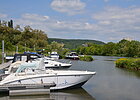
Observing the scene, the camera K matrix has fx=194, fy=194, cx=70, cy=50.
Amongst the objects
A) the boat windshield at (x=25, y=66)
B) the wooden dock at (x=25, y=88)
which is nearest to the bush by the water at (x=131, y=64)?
the boat windshield at (x=25, y=66)

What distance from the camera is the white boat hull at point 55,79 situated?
32.9 ft

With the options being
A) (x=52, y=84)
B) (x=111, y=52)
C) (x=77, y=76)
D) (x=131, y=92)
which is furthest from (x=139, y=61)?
(x=111, y=52)

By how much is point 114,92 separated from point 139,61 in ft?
40.0

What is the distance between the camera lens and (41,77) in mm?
10203

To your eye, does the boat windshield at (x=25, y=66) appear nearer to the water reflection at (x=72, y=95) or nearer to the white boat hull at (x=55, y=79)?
the white boat hull at (x=55, y=79)

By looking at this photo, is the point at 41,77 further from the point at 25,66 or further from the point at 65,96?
the point at 65,96

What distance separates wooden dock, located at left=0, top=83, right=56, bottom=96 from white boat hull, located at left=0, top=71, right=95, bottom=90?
0.27 metres

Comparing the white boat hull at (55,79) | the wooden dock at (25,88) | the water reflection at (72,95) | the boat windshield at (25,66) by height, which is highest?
the boat windshield at (25,66)

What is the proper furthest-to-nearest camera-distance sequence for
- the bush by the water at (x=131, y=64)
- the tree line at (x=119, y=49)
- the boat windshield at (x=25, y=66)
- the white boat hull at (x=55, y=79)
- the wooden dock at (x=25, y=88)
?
the tree line at (x=119, y=49), the bush by the water at (x=131, y=64), the boat windshield at (x=25, y=66), the white boat hull at (x=55, y=79), the wooden dock at (x=25, y=88)

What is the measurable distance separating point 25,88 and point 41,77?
0.98 meters

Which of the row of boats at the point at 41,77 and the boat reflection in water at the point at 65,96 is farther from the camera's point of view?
the row of boats at the point at 41,77

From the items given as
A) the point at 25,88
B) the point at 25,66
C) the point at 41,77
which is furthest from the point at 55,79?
the point at 25,66

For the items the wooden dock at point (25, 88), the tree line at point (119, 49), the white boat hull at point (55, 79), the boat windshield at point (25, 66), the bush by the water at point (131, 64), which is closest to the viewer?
the wooden dock at point (25, 88)

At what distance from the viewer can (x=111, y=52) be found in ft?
344
